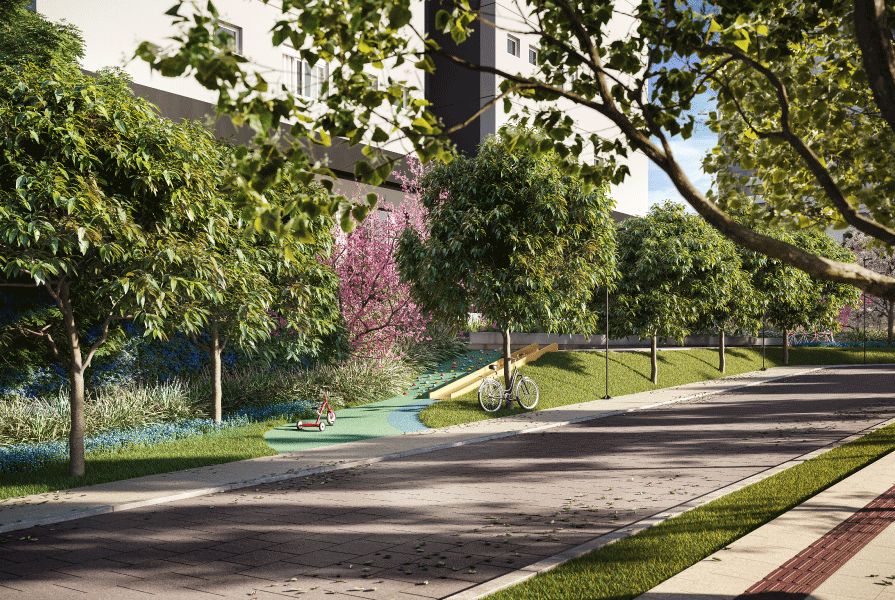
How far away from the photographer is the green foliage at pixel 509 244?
17.9 m

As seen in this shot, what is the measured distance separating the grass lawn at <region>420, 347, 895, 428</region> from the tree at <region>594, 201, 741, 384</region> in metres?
1.31

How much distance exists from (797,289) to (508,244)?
24.5 m

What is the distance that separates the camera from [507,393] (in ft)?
64.2

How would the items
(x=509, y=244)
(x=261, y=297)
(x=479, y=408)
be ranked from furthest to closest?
(x=479, y=408), (x=509, y=244), (x=261, y=297)

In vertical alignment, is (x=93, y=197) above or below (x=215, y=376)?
above

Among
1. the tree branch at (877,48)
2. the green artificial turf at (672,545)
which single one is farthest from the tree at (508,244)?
the tree branch at (877,48)

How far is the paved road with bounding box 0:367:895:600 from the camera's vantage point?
6.44 metres

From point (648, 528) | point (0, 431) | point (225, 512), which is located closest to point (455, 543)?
point (648, 528)

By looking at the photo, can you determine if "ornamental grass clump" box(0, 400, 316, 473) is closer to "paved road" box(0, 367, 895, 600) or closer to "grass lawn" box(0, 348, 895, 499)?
"grass lawn" box(0, 348, 895, 499)

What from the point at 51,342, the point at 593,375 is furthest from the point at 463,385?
the point at 51,342

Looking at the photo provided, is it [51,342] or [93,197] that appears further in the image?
[51,342]

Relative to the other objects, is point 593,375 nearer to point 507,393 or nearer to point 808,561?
point 507,393

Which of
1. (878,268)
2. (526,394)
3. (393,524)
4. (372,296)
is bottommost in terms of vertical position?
(393,524)

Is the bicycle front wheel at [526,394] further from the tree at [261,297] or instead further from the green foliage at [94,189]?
the green foliage at [94,189]
